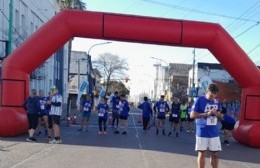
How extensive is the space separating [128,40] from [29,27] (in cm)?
1869

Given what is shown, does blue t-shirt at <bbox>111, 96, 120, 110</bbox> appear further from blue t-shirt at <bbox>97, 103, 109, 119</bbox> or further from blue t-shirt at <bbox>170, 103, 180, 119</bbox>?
blue t-shirt at <bbox>170, 103, 180, 119</bbox>

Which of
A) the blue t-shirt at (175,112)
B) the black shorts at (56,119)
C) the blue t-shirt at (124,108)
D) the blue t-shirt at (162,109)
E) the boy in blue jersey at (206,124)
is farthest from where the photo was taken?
the blue t-shirt at (175,112)

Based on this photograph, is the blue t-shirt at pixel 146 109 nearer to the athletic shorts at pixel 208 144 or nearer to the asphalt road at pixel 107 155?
the asphalt road at pixel 107 155

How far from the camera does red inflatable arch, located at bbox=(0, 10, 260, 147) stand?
16.5 m

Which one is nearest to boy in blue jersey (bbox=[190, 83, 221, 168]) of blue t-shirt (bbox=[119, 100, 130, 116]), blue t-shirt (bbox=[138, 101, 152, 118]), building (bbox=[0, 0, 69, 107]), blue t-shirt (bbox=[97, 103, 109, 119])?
blue t-shirt (bbox=[97, 103, 109, 119])

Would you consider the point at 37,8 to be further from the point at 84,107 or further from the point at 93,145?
the point at 93,145

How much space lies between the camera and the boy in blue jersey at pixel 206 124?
892 cm

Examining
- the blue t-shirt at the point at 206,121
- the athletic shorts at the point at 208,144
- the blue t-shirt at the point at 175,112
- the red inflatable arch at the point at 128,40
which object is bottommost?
the blue t-shirt at the point at 175,112

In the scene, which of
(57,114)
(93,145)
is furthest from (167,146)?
(57,114)

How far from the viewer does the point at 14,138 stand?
15.8 m

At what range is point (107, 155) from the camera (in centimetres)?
1234

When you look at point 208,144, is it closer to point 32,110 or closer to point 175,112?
point 32,110

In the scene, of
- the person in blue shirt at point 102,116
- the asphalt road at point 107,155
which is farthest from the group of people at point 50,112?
the person in blue shirt at point 102,116

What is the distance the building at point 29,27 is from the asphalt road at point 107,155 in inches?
300
